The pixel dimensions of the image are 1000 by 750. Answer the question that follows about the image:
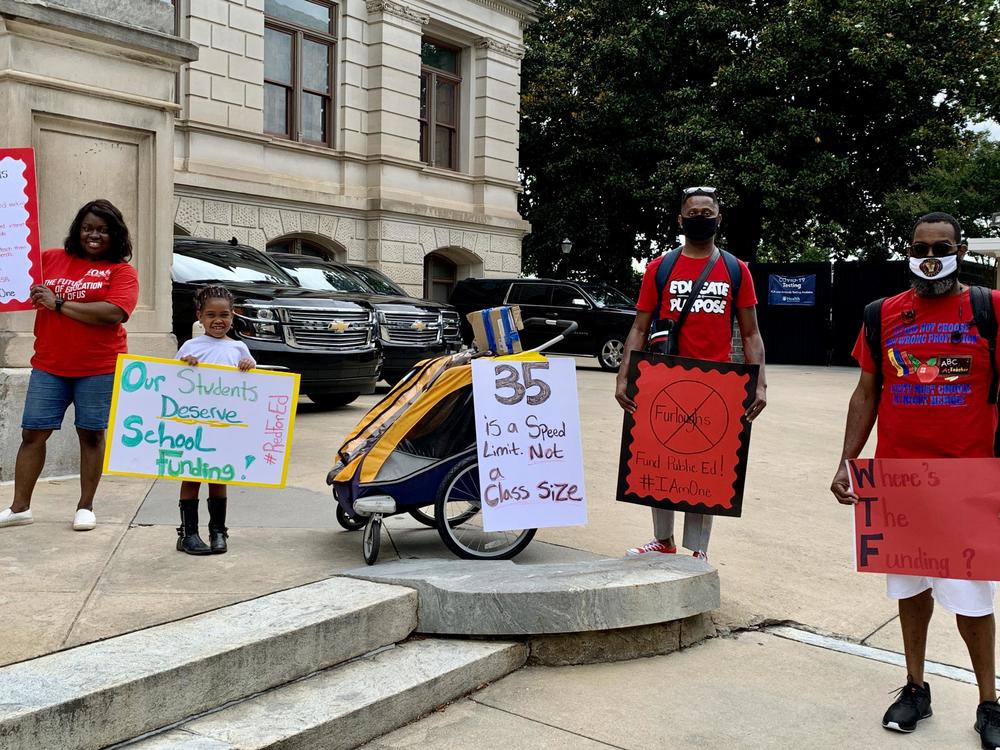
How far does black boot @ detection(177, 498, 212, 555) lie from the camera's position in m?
5.07

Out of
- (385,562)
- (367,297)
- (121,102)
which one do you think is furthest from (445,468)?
(367,297)

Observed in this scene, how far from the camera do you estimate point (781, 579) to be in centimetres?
563

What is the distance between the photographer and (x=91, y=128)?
7191 mm

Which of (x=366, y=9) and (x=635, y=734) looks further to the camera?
(x=366, y=9)

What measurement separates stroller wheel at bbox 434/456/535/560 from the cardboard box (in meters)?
0.60

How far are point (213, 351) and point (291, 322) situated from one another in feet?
19.1

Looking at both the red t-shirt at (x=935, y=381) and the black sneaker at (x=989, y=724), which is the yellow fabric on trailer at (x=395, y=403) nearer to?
the red t-shirt at (x=935, y=381)

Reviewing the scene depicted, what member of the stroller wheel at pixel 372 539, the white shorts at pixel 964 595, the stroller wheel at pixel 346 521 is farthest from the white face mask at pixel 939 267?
the stroller wheel at pixel 346 521

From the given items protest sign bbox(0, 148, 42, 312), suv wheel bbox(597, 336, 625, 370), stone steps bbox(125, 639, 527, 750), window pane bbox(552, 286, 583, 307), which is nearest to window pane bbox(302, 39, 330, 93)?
window pane bbox(552, 286, 583, 307)

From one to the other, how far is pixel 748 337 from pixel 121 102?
4.85 meters

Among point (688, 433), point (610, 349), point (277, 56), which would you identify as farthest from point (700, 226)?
point (277, 56)

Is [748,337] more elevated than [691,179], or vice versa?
[691,179]

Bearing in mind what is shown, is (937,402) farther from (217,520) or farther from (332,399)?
(332,399)

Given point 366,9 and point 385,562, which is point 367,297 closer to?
point 385,562
